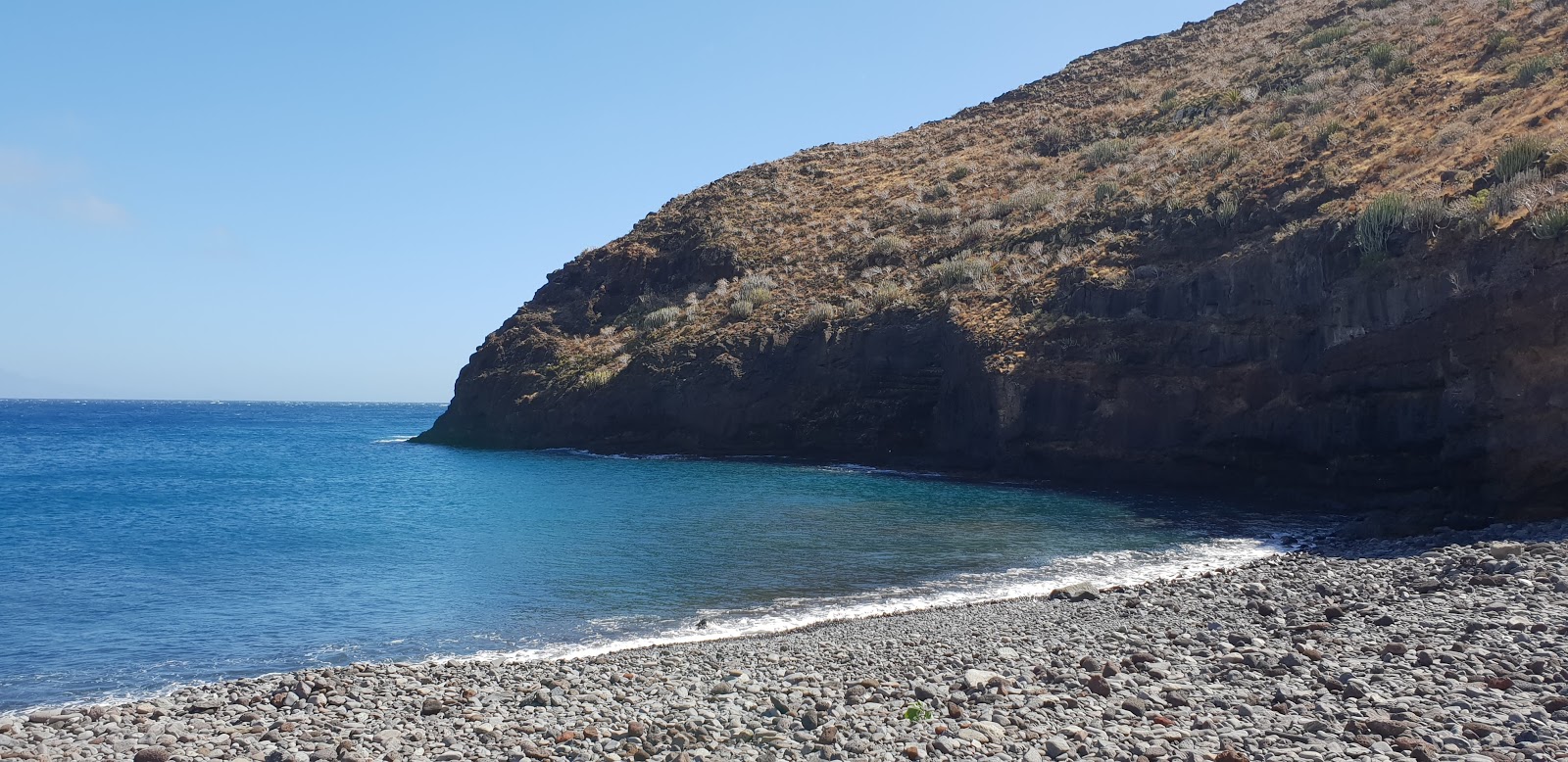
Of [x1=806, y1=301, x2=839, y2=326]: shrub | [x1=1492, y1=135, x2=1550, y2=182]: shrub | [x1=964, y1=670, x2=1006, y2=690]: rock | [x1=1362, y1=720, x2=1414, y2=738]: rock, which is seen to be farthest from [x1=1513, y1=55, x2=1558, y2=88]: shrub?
[x1=964, y1=670, x2=1006, y2=690]: rock

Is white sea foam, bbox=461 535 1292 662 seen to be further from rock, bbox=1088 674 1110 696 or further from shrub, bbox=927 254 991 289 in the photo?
shrub, bbox=927 254 991 289

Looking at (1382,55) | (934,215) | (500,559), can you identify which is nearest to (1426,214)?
(500,559)

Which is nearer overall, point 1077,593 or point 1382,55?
point 1077,593

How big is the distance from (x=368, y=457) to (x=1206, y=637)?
141ft

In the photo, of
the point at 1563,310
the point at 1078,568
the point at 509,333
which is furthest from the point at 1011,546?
the point at 509,333

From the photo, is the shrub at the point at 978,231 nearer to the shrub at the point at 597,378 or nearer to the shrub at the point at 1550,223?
the shrub at the point at 597,378

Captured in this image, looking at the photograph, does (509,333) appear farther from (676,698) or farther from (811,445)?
(676,698)

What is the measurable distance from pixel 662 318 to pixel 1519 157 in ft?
114

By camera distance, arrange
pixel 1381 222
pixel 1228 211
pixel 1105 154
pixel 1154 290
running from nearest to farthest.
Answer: pixel 1381 222 → pixel 1154 290 → pixel 1228 211 → pixel 1105 154

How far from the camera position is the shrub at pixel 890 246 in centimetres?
4458

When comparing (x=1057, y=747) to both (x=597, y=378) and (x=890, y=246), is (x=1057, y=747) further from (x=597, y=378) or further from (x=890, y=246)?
(x=597, y=378)

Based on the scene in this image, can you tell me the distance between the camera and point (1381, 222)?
76.6ft

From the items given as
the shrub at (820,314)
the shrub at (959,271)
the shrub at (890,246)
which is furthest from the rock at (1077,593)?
the shrub at (890,246)

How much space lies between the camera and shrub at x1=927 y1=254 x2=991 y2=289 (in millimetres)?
37653
